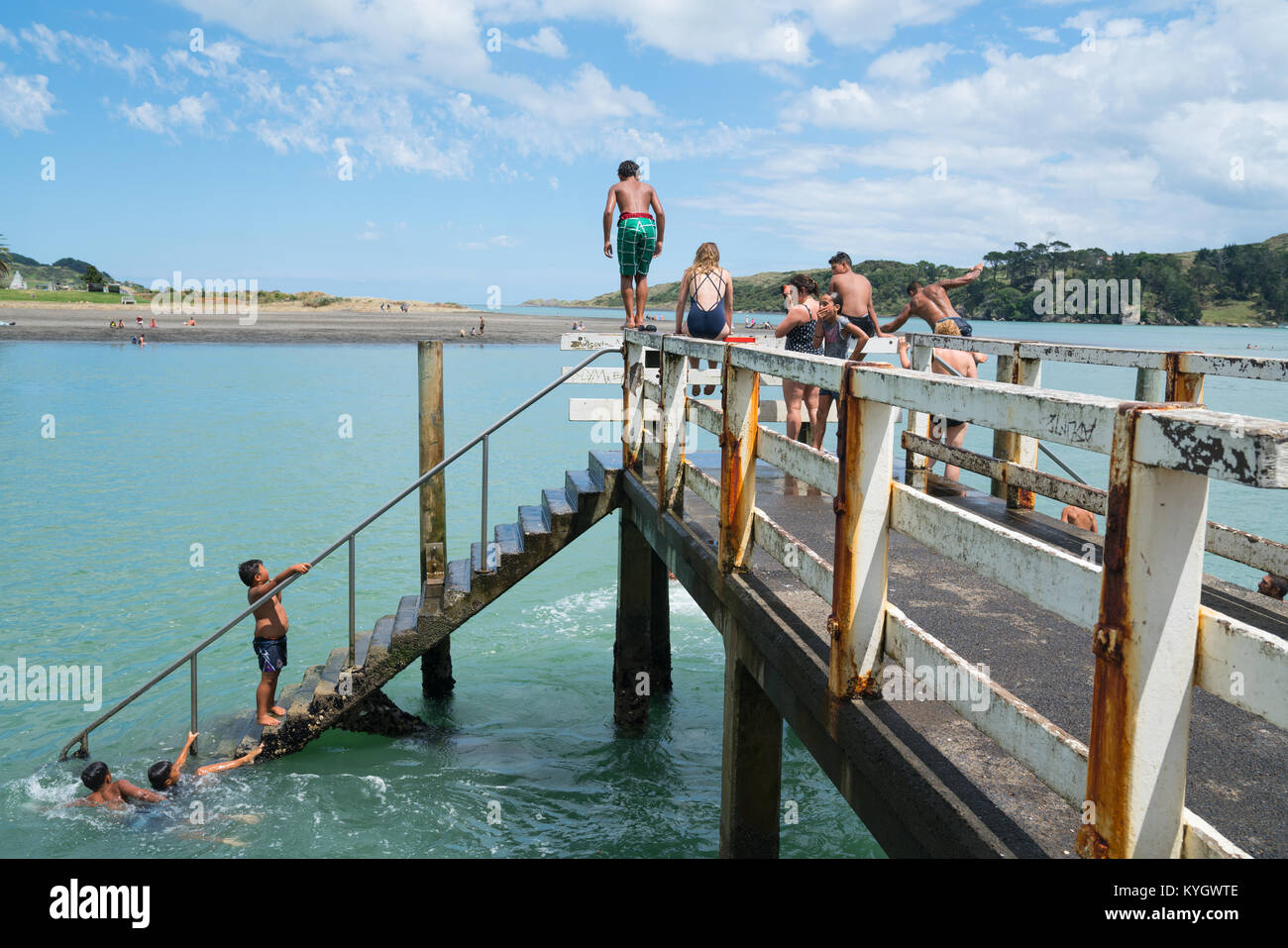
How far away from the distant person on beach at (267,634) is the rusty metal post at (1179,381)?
6499 millimetres

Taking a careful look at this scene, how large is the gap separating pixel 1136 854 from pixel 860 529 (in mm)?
1383

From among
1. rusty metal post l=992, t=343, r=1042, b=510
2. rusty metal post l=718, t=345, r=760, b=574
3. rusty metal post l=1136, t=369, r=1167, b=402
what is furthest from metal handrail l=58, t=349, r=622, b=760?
rusty metal post l=1136, t=369, r=1167, b=402

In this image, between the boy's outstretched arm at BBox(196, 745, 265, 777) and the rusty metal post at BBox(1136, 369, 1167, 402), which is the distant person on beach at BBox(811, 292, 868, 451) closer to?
the rusty metal post at BBox(1136, 369, 1167, 402)

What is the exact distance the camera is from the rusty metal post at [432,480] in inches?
360

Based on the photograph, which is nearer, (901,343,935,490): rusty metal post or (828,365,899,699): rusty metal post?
(828,365,899,699): rusty metal post

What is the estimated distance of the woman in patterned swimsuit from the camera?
336 inches

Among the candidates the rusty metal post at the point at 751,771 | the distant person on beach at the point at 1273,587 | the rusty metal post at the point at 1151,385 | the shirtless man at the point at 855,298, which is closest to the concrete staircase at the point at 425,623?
the shirtless man at the point at 855,298

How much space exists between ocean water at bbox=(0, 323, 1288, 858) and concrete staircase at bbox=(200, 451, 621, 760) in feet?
1.66

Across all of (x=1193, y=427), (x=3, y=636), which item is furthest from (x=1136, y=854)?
(x=3, y=636)

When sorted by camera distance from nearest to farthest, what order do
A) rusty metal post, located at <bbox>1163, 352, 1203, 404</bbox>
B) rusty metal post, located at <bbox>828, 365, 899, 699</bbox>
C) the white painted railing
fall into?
the white painted railing
rusty metal post, located at <bbox>828, 365, 899, 699</bbox>
rusty metal post, located at <bbox>1163, 352, 1203, 404</bbox>

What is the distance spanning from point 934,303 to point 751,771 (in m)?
5.61

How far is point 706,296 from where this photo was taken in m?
8.59

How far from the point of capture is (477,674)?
1220 centimetres

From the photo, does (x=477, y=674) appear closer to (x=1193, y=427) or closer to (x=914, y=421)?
(x=914, y=421)
